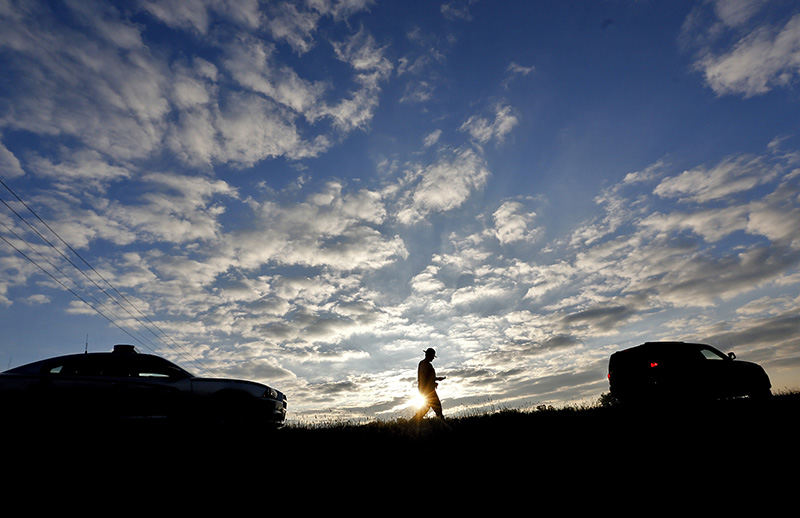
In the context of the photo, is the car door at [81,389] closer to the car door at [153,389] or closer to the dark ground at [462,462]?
the car door at [153,389]

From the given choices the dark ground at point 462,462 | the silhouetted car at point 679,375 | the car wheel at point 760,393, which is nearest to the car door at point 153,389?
the dark ground at point 462,462

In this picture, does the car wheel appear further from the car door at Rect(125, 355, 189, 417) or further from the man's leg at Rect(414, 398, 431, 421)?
the car door at Rect(125, 355, 189, 417)

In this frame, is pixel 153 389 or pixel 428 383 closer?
pixel 153 389

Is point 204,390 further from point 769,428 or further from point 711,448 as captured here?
point 769,428

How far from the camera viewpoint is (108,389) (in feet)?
25.5

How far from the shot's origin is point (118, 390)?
7793 mm

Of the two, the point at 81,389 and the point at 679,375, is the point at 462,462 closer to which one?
→ the point at 81,389

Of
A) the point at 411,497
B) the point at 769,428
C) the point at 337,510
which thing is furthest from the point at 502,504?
the point at 769,428

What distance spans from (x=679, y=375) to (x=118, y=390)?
13.0 meters

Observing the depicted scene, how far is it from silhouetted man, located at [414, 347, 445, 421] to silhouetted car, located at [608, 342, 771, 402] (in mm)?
5430

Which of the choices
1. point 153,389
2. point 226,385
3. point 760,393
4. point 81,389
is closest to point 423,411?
point 226,385

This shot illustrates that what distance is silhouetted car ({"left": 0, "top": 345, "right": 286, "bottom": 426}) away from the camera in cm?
752

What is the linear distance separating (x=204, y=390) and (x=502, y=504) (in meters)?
6.61

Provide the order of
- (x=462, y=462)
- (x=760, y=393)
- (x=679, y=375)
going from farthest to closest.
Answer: (x=760, y=393)
(x=679, y=375)
(x=462, y=462)
